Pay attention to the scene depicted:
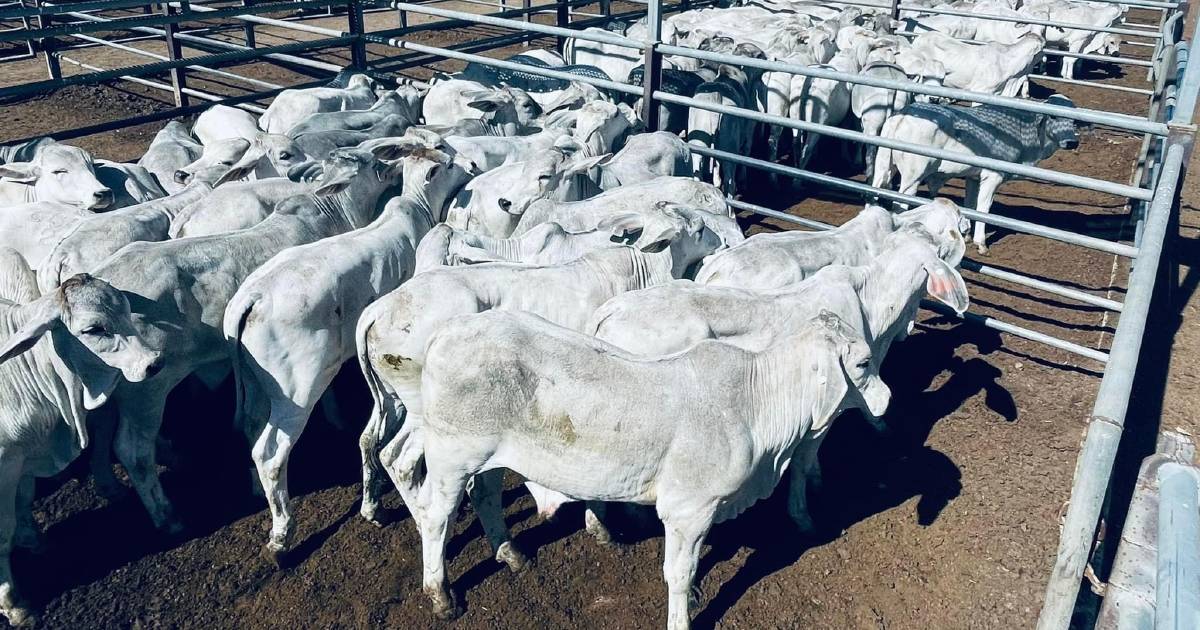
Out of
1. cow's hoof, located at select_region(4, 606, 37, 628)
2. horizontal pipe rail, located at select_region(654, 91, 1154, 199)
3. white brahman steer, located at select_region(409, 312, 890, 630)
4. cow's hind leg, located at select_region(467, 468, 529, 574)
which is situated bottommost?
cow's hoof, located at select_region(4, 606, 37, 628)

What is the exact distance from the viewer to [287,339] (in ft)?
16.9

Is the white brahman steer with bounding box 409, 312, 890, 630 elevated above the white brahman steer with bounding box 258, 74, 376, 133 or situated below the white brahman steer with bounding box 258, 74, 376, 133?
below

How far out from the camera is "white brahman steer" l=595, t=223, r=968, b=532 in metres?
5.11

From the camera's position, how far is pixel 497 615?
4.84 meters

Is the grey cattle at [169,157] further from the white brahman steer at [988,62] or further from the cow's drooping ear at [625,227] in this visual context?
the white brahman steer at [988,62]

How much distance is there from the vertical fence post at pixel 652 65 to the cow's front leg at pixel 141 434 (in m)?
5.49

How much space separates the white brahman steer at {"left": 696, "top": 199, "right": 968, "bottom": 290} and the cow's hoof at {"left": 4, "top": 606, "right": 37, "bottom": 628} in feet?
14.4

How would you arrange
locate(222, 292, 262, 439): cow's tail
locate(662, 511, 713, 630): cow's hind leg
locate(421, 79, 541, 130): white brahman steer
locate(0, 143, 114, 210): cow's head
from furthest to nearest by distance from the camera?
1. locate(421, 79, 541, 130): white brahman steer
2. locate(0, 143, 114, 210): cow's head
3. locate(222, 292, 262, 439): cow's tail
4. locate(662, 511, 713, 630): cow's hind leg

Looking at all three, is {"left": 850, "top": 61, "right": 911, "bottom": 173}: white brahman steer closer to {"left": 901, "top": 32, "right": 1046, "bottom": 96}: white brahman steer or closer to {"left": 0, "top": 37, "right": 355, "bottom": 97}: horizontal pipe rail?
{"left": 901, "top": 32, "right": 1046, "bottom": 96}: white brahman steer

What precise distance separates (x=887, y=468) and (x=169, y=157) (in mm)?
6964

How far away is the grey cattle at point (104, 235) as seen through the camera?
Answer: 5.76 metres

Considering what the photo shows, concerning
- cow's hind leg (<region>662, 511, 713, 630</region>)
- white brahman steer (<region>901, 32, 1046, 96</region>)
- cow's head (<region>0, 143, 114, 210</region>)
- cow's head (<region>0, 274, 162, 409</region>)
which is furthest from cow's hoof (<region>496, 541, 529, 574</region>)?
white brahman steer (<region>901, 32, 1046, 96</region>)

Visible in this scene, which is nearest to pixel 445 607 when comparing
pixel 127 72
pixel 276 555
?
pixel 276 555

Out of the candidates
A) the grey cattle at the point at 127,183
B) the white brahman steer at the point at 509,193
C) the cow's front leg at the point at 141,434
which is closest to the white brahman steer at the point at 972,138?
the white brahman steer at the point at 509,193
